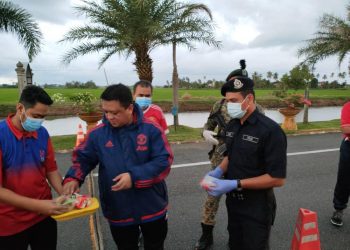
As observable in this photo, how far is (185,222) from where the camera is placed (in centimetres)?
416

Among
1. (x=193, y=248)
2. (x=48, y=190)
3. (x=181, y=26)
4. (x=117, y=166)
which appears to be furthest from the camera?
(x=181, y=26)

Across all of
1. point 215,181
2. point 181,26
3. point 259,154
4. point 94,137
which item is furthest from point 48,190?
point 181,26

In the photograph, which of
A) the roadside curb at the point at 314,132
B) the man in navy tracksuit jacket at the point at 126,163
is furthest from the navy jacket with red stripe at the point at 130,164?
the roadside curb at the point at 314,132

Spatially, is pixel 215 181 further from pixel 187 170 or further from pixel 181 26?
pixel 181 26

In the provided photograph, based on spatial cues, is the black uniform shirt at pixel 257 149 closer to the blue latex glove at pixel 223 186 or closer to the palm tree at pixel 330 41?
the blue latex glove at pixel 223 186

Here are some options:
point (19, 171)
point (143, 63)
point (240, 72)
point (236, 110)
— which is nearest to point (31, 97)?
point (19, 171)

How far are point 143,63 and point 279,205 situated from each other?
788cm

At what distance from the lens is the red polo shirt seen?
208cm

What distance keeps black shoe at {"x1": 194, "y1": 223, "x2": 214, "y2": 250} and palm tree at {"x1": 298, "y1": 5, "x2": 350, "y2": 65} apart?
11645 mm

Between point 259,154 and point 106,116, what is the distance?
1.13m

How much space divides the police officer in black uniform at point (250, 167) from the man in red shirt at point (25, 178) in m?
1.25

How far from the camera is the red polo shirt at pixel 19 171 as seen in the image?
2.08 metres

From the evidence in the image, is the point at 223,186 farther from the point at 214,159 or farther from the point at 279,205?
the point at 279,205

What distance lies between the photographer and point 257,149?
2.29m
